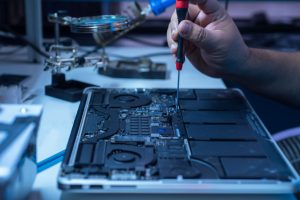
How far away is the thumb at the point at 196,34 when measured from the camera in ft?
2.34

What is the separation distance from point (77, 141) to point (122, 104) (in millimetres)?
178

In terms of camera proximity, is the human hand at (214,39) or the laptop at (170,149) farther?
the human hand at (214,39)

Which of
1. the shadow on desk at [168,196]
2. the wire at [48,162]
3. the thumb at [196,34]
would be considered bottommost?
the shadow on desk at [168,196]

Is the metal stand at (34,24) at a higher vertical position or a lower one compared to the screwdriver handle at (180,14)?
higher

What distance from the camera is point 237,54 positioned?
2.83 ft

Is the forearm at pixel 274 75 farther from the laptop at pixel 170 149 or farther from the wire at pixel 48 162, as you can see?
the wire at pixel 48 162

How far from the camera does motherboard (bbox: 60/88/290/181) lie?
1.68ft

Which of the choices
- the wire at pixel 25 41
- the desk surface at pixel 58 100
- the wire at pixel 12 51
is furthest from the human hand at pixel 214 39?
the wire at pixel 12 51

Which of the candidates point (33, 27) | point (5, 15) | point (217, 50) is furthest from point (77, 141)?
point (5, 15)

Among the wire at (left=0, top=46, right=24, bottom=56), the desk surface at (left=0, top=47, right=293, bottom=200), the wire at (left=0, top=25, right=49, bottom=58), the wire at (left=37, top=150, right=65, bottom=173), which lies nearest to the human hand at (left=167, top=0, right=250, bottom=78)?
the desk surface at (left=0, top=47, right=293, bottom=200)

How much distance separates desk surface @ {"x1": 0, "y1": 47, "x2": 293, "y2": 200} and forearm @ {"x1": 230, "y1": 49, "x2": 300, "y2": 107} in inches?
4.4

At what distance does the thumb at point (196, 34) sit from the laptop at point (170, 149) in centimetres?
10

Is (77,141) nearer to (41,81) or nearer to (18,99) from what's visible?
(18,99)

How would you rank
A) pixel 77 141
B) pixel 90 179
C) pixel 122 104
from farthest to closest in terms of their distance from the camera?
pixel 122 104 < pixel 77 141 < pixel 90 179
